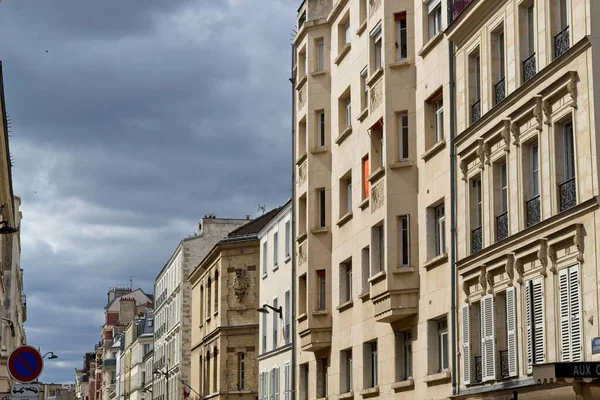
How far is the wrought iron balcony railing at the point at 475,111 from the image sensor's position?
3031 centimetres

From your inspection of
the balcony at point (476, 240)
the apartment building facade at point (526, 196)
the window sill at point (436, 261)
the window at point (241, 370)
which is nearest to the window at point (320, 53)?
the apartment building facade at point (526, 196)

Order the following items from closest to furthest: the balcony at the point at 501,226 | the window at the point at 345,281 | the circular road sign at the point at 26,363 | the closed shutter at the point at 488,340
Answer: the circular road sign at the point at 26,363, the balcony at the point at 501,226, the closed shutter at the point at 488,340, the window at the point at 345,281

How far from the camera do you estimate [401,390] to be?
3466 cm

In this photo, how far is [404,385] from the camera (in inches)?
1345

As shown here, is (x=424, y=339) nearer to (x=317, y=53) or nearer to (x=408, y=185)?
(x=408, y=185)

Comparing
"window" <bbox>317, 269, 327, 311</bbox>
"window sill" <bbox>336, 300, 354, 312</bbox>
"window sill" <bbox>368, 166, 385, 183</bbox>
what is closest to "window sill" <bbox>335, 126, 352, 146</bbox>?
"window sill" <bbox>368, 166, 385, 183</bbox>

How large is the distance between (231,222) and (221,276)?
21.8m

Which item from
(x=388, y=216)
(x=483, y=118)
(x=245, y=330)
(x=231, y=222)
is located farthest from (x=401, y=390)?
(x=231, y=222)

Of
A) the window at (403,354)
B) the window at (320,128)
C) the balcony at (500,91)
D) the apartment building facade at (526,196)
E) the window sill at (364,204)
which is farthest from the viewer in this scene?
the window at (320,128)

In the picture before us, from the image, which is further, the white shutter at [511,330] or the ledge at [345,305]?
the ledge at [345,305]

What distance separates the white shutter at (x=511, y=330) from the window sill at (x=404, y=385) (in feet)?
21.4

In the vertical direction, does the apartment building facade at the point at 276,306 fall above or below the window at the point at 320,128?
below

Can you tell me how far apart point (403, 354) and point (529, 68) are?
1127 centimetres

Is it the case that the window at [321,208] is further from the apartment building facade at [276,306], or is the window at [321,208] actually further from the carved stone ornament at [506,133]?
the carved stone ornament at [506,133]
